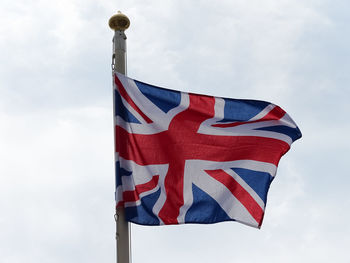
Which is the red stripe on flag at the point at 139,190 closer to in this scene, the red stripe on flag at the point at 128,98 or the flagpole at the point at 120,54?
the flagpole at the point at 120,54

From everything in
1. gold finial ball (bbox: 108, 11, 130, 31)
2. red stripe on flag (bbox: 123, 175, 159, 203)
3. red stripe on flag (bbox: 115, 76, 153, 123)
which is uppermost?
gold finial ball (bbox: 108, 11, 130, 31)

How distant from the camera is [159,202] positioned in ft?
40.2

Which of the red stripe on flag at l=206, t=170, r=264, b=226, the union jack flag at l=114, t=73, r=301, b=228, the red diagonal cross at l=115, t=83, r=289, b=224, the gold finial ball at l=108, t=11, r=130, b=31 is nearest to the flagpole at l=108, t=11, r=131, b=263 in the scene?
the gold finial ball at l=108, t=11, r=130, b=31

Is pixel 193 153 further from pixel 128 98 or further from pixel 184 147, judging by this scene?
pixel 128 98

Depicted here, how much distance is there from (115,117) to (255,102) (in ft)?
10.3

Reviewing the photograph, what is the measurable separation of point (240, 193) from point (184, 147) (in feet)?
4.60

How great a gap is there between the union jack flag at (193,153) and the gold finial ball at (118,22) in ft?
3.65

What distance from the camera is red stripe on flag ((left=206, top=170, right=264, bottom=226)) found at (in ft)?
43.0

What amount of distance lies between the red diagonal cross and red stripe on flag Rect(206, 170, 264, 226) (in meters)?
0.32

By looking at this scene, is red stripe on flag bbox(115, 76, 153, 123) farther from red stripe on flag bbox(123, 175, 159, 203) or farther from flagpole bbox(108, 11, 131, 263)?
red stripe on flag bbox(123, 175, 159, 203)

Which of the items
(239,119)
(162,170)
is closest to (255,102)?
(239,119)

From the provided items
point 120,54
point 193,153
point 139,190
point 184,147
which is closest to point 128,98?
point 120,54

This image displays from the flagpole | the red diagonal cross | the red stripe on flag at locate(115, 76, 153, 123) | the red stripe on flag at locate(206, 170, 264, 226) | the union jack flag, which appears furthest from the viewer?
the red stripe on flag at locate(206, 170, 264, 226)

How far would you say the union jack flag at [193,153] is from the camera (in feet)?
40.0
